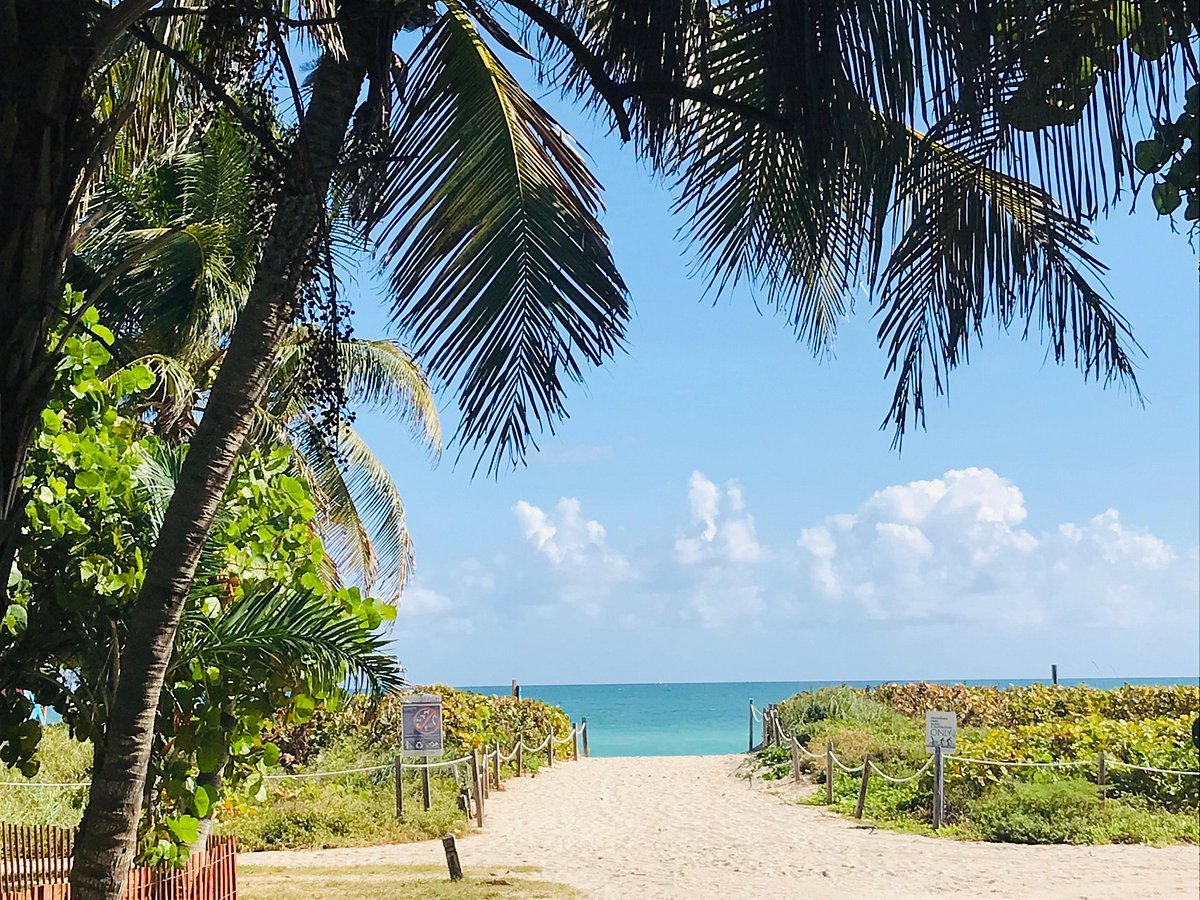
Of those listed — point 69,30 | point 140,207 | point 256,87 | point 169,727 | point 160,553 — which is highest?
point 140,207

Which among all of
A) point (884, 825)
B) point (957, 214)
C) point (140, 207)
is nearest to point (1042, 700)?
point (884, 825)

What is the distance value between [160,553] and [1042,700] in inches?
838

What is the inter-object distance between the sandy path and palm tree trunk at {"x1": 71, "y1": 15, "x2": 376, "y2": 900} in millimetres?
7101

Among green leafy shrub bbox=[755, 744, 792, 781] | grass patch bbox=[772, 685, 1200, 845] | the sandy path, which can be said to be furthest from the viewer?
green leafy shrub bbox=[755, 744, 792, 781]

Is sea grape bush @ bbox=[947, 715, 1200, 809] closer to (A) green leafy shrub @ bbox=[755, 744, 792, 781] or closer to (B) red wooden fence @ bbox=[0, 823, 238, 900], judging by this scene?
(A) green leafy shrub @ bbox=[755, 744, 792, 781]

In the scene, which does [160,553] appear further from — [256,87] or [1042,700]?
[1042,700]

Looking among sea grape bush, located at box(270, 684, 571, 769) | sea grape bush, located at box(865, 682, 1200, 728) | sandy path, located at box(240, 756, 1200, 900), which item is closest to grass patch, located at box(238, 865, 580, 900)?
sandy path, located at box(240, 756, 1200, 900)

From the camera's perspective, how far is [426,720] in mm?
16203

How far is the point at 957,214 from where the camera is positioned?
3.85m

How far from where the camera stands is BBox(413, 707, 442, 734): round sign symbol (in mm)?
16125

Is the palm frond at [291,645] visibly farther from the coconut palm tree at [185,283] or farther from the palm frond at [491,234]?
the coconut palm tree at [185,283]

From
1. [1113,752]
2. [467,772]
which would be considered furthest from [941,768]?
[467,772]

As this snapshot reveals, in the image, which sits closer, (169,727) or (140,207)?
(169,727)

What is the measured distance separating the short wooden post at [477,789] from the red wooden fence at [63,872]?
360 inches
